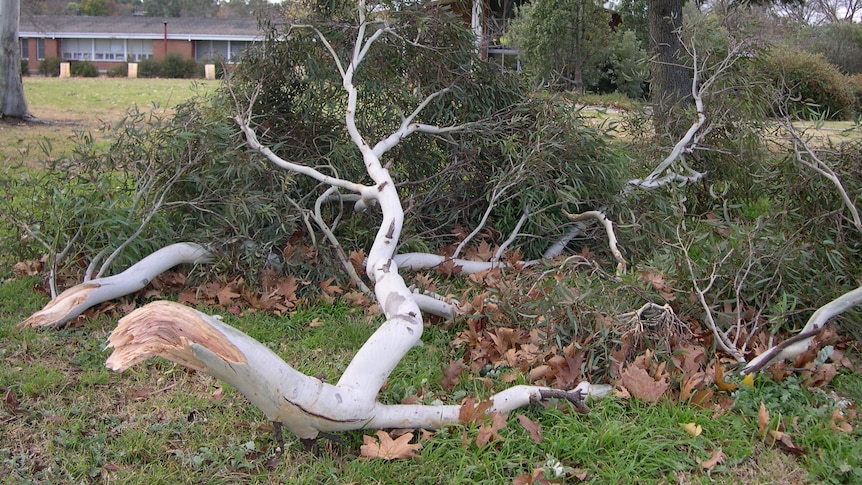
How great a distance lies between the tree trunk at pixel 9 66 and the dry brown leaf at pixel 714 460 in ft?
45.7

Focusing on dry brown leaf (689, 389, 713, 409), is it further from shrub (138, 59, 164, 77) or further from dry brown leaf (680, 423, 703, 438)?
shrub (138, 59, 164, 77)

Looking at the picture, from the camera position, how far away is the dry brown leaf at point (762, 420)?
2.99 metres

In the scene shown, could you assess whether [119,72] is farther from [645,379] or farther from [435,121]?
[645,379]

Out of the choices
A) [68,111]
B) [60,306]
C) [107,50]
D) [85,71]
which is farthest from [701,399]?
[107,50]

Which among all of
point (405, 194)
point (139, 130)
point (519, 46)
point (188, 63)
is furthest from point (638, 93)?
point (188, 63)

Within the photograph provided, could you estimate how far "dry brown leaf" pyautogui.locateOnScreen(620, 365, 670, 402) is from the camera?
3.20m

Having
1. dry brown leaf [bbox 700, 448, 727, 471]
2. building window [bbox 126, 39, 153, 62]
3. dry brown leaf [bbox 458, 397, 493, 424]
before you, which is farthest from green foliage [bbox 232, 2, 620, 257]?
building window [bbox 126, 39, 153, 62]

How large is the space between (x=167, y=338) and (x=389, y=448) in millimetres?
929

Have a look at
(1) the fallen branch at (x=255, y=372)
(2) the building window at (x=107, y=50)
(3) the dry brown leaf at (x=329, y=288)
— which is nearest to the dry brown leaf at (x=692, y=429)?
Answer: (1) the fallen branch at (x=255, y=372)

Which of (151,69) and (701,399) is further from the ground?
(151,69)

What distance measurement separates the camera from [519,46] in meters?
19.7

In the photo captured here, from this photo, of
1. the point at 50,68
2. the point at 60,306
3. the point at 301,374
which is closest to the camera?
the point at 301,374

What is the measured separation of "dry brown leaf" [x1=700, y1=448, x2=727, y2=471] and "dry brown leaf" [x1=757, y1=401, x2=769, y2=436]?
0.26 metres

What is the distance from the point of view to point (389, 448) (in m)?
2.82
